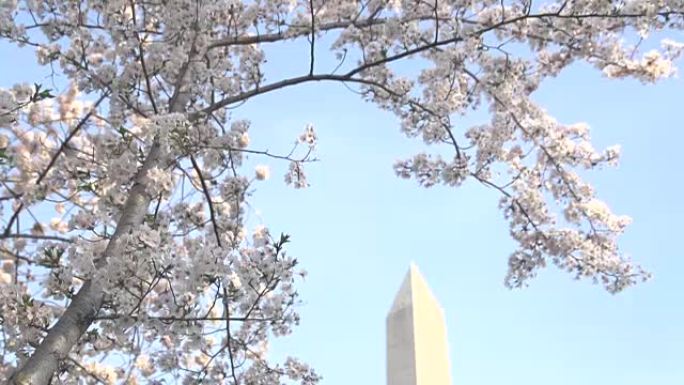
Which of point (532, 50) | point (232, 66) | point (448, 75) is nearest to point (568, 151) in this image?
point (532, 50)

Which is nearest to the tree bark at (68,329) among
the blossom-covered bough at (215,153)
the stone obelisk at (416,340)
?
the blossom-covered bough at (215,153)

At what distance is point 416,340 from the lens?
473cm

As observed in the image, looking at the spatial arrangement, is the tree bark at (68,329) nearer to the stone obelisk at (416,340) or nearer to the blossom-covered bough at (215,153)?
the blossom-covered bough at (215,153)

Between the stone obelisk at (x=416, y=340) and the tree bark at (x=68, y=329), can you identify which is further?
the stone obelisk at (x=416, y=340)

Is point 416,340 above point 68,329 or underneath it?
above

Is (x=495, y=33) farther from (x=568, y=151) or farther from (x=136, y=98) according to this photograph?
(x=136, y=98)

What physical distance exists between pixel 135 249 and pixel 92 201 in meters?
2.77

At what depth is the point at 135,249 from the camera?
2793 mm

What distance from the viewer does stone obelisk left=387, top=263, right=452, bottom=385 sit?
4676mm

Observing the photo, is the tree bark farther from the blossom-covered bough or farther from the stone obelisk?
the stone obelisk

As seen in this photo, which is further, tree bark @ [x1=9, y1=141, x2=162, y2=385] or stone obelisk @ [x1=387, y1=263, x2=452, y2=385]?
stone obelisk @ [x1=387, y1=263, x2=452, y2=385]

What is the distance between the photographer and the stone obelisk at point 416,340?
15.3ft

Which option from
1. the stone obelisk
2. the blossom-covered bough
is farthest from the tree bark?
the stone obelisk

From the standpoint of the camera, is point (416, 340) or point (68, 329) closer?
point (68, 329)
